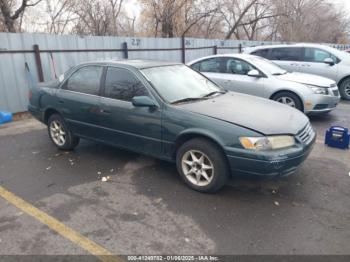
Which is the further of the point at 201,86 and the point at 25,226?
the point at 201,86

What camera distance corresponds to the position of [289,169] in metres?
3.43

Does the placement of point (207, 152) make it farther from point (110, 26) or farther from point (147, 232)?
point (110, 26)

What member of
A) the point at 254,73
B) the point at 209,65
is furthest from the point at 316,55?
the point at 209,65

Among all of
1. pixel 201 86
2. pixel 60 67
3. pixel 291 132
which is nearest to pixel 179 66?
pixel 201 86

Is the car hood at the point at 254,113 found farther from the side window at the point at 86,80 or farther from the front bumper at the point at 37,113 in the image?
the front bumper at the point at 37,113

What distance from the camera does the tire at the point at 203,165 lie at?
3.53m

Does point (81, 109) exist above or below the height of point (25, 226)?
above

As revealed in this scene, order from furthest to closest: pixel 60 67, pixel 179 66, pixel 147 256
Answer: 1. pixel 60 67
2. pixel 179 66
3. pixel 147 256

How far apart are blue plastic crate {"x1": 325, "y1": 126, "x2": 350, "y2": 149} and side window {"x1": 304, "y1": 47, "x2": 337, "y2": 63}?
547 centimetres

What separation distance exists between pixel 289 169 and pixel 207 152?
0.94 m


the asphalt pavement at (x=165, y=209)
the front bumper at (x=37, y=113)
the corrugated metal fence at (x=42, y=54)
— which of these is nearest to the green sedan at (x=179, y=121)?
the front bumper at (x=37, y=113)

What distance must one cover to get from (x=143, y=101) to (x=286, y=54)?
7.87 meters

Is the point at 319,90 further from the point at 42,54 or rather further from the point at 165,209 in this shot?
the point at 42,54

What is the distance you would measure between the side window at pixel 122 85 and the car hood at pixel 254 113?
0.70 m
